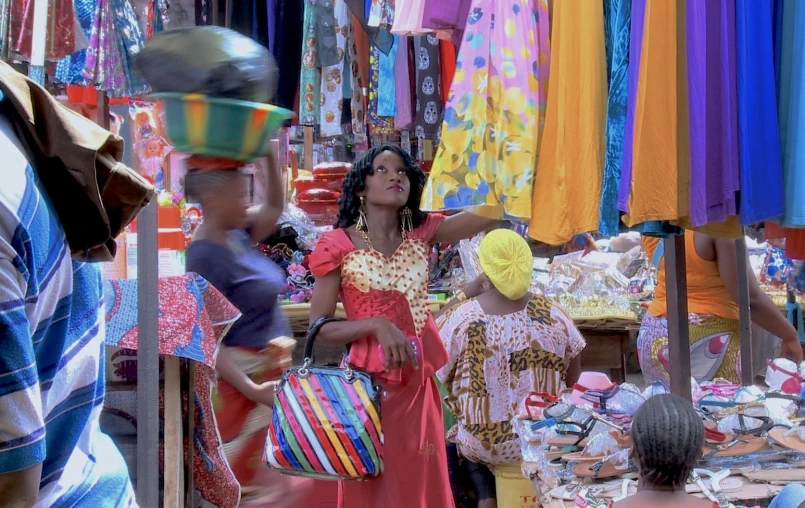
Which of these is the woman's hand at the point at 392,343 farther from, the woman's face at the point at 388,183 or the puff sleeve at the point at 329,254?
the woman's face at the point at 388,183

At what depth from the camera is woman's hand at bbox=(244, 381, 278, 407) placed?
324 centimetres

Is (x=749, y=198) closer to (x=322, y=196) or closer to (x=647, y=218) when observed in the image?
(x=647, y=218)

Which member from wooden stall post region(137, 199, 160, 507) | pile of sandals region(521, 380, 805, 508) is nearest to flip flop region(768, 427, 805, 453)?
pile of sandals region(521, 380, 805, 508)

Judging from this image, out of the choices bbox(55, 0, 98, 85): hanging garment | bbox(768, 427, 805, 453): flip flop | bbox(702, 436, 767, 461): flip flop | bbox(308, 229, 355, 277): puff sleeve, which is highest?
bbox(55, 0, 98, 85): hanging garment

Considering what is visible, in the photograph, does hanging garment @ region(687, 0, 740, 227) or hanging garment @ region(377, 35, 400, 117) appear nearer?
hanging garment @ region(687, 0, 740, 227)

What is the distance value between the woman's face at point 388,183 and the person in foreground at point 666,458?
5.84 ft

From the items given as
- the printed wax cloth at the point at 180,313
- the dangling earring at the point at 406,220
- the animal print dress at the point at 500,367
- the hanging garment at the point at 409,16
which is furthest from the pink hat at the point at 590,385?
the hanging garment at the point at 409,16

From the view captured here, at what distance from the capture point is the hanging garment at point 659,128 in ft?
7.89

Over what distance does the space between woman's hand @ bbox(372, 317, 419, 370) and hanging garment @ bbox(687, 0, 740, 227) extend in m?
1.32

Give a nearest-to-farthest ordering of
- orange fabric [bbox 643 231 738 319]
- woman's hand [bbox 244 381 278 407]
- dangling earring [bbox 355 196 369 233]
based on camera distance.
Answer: woman's hand [bbox 244 381 278 407], dangling earring [bbox 355 196 369 233], orange fabric [bbox 643 231 738 319]

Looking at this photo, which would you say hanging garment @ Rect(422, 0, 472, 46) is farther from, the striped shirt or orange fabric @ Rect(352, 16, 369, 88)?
orange fabric @ Rect(352, 16, 369, 88)

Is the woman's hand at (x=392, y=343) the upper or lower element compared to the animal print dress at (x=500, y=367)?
upper

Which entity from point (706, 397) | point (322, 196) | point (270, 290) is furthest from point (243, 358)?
point (322, 196)

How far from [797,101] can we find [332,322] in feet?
6.22
